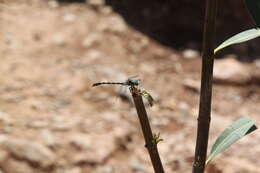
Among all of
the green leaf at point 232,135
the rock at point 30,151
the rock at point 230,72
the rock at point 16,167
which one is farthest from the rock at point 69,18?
the green leaf at point 232,135

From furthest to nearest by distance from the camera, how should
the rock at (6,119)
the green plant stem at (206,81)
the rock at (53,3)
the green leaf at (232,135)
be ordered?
1. the rock at (53,3)
2. the rock at (6,119)
3. the green leaf at (232,135)
4. the green plant stem at (206,81)

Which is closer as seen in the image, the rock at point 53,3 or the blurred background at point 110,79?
the blurred background at point 110,79

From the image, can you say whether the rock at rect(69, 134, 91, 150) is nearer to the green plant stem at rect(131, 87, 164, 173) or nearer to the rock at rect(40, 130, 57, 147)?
the rock at rect(40, 130, 57, 147)

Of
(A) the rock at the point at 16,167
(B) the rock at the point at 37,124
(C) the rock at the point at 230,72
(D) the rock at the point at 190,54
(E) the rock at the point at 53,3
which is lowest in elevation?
(A) the rock at the point at 16,167

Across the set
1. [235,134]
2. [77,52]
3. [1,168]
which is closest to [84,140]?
[1,168]

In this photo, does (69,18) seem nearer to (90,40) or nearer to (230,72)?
(90,40)

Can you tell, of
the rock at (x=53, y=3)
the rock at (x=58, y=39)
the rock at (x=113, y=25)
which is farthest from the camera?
the rock at (x=53, y=3)

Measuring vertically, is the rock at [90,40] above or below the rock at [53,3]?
below

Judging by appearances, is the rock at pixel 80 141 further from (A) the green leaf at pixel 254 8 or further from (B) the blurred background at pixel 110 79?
(A) the green leaf at pixel 254 8
